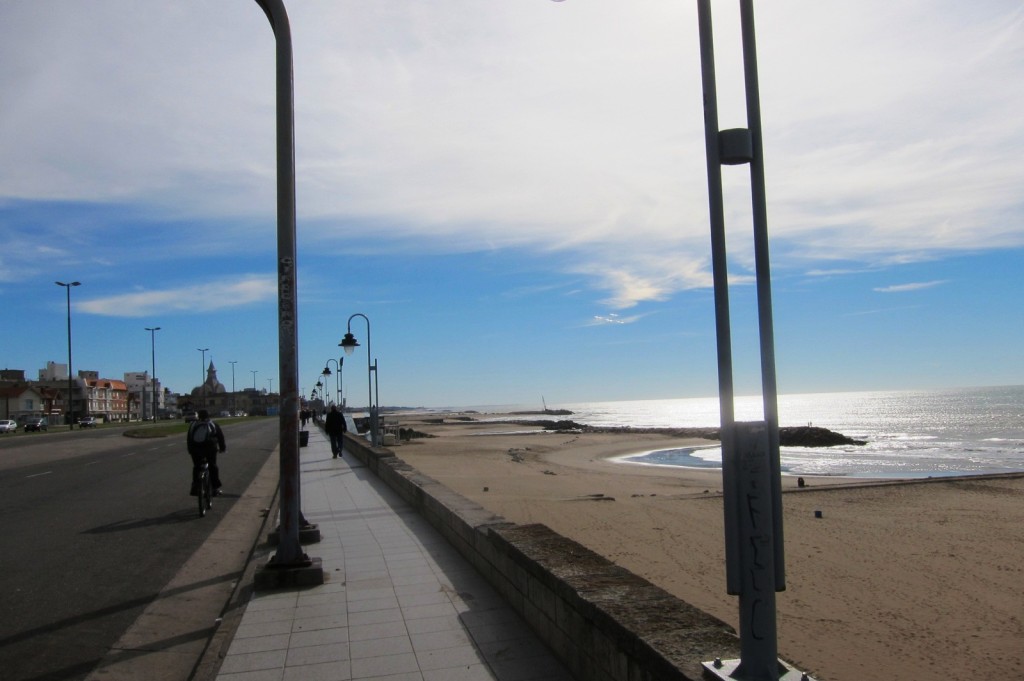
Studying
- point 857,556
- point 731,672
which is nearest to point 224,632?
point 731,672

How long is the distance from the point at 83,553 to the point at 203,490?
12.0ft

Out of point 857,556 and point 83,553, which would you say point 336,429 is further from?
point 857,556

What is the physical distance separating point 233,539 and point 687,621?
887cm

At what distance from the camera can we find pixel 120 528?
1171cm

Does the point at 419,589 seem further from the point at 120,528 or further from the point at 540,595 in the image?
the point at 120,528

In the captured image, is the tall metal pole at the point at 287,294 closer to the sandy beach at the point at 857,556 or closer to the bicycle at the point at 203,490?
the sandy beach at the point at 857,556

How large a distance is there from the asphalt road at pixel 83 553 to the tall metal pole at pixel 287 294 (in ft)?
4.70

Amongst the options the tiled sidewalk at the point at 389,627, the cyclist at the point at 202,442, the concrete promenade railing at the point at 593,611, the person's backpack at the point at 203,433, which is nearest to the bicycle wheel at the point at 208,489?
the cyclist at the point at 202,442

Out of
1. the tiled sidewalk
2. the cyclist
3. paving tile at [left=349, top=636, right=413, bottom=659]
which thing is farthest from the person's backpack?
paving tile at [left=349, top=636, right=413, bottom=659]

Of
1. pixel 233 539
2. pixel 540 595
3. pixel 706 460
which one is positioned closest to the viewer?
pixel 540 595

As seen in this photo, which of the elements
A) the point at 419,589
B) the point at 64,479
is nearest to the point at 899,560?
the point at 419,589

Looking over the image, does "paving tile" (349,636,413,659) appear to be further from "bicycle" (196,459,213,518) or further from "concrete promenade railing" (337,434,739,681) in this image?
"bicycle" (196,459,213,518)

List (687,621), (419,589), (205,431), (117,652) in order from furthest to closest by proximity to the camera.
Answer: (205,431), (419,589), (117,652), (687,621)

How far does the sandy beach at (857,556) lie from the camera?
855 cm
